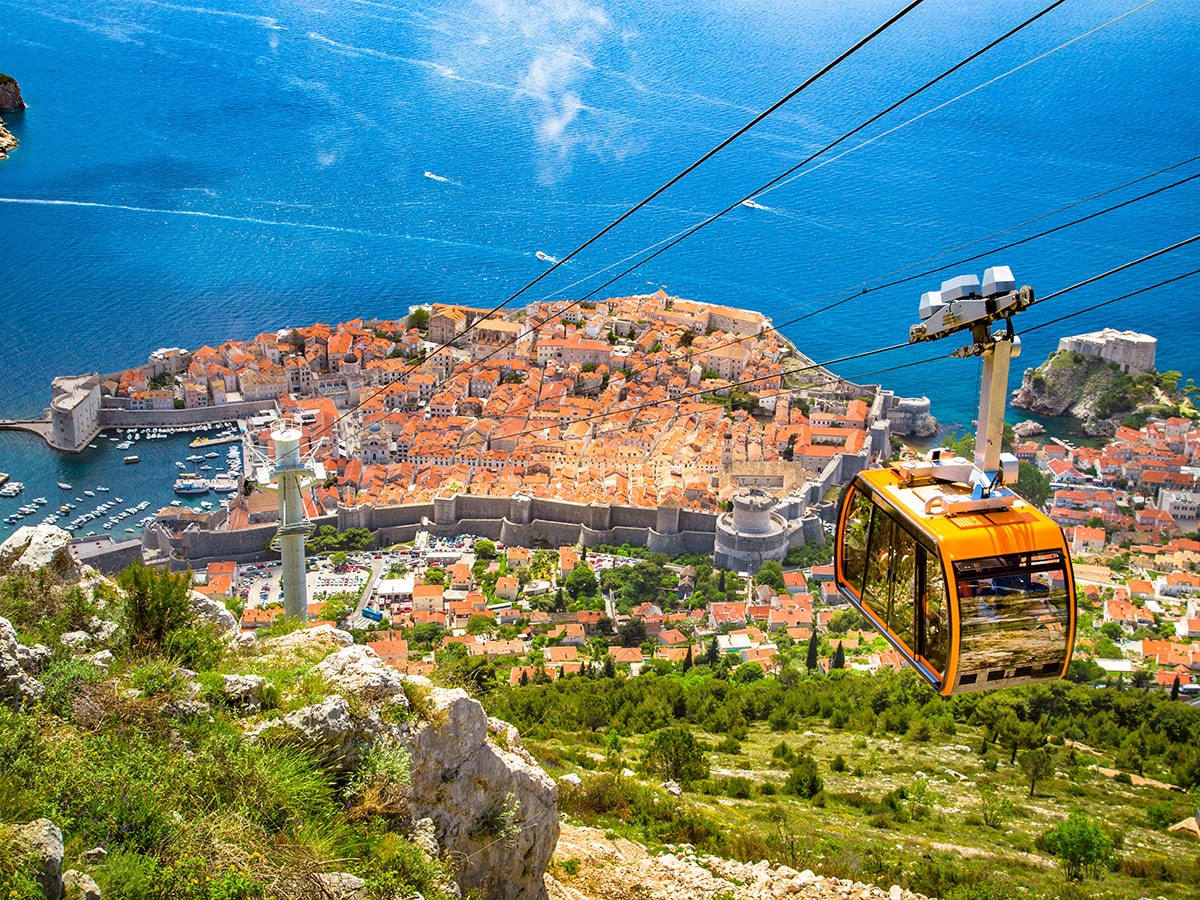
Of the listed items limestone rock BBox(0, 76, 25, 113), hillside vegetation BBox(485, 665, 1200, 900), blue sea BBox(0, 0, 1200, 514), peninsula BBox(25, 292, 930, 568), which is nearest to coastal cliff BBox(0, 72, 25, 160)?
limestone rock BBox(0, 76, 25, 113)

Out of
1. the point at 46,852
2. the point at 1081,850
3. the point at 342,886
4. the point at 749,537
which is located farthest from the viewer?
the point at 749,537

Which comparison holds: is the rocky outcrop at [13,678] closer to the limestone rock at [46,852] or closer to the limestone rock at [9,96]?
the limestone rock at [46,852]

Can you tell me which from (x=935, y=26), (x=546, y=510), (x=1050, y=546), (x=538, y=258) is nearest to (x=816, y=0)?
(x=935, y=26)

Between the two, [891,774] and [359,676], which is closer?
[359,676]

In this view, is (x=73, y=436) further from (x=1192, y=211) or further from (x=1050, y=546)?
(x=1192, y=211)

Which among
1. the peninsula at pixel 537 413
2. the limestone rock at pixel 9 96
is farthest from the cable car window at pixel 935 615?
the limestone rock at pixel 9 96

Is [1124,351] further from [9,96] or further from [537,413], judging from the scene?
[9,96]

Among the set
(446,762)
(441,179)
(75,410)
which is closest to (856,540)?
(446,762)
